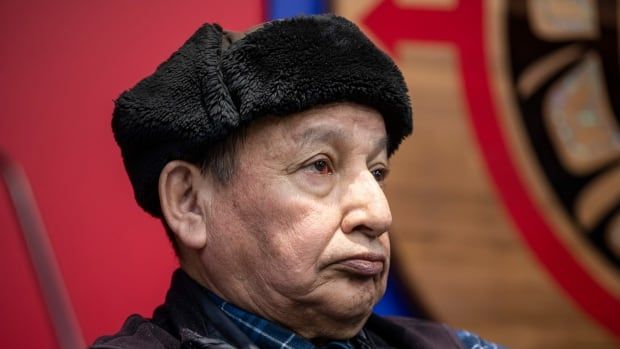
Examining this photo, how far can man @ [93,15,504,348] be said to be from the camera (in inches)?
48.0

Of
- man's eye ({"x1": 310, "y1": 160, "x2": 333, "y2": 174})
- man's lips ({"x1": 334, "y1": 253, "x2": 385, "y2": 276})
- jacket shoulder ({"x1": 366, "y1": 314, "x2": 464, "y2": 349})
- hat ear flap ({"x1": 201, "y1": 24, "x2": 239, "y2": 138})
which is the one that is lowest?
jacket shoulder ({"x1": 366, "y1": 314, "x2": 464, "y2": 349})

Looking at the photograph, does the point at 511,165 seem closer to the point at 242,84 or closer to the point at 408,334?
the point at 408,334

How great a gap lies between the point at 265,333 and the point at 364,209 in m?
0.21

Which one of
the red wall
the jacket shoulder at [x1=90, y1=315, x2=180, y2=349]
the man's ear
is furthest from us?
the red wall

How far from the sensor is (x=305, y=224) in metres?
1.24

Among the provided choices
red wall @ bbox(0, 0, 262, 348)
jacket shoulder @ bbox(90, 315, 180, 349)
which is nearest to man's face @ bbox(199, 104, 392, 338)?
jacket shoulder @ bbox(90, 315, 180, 349)

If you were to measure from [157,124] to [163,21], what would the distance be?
1.71 ft

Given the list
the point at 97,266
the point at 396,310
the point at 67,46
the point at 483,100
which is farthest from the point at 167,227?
the point at 483,100

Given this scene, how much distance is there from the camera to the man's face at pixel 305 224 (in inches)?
48.8

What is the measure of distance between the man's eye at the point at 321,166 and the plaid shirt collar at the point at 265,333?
0.22m

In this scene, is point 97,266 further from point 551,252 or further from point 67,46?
point 551,252

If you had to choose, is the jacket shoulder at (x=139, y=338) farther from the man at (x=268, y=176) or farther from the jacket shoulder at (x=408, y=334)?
the jacket shoulder at (x=408, y=334)

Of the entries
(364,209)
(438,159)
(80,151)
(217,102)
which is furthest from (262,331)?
(438,159)

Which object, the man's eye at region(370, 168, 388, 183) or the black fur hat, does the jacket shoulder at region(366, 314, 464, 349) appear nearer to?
the man's eye at region(370, 168, 388, 183)
